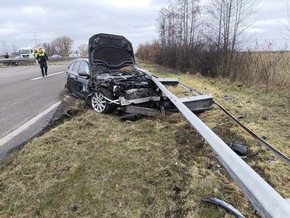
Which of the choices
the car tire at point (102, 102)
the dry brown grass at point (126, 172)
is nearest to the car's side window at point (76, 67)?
the car tire at point (102, 102)

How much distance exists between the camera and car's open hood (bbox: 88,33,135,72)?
784cm

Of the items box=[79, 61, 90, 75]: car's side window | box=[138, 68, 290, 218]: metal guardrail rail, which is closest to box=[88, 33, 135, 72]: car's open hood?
box=[79, 61, 90, 75]: car's side window

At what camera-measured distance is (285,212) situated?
1.52 m

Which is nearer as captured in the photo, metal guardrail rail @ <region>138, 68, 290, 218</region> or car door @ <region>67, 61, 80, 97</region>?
metal guardrail rail @ <region>138, 68, 290, 218</region>

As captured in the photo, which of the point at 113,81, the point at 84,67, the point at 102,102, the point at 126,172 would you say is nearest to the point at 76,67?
the point at 84,67

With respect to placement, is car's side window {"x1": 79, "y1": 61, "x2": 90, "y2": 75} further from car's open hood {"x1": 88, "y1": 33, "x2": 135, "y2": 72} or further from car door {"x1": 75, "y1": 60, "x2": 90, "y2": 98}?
car's open hood {"x1": 88, "y1": 33, "x2": 135, "y2": 72}

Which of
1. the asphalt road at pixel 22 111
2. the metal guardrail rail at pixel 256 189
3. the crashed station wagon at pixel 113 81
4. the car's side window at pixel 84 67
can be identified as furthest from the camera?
the car's side window at pixel 84 67

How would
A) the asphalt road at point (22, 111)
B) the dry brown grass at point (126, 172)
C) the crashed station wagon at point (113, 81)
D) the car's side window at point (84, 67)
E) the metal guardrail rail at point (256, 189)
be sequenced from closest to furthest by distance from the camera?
the metal guardrail rail at point (256, 189) < the dry brown grass at point (126, 172) < the asphalt road at point (22, 111) < the crashed station wagon at point (113, 81) < the car's side window at point (84, 67)

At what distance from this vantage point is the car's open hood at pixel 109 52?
7836 millimetres

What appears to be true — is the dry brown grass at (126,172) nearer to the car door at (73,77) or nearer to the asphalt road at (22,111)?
the asphalt road at (22,111)

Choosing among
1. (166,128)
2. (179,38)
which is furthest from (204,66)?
(166,128)

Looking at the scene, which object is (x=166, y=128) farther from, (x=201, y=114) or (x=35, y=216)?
(x=35, y=216)

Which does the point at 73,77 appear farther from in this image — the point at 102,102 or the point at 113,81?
the point at 113,81

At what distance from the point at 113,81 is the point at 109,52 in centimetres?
205
